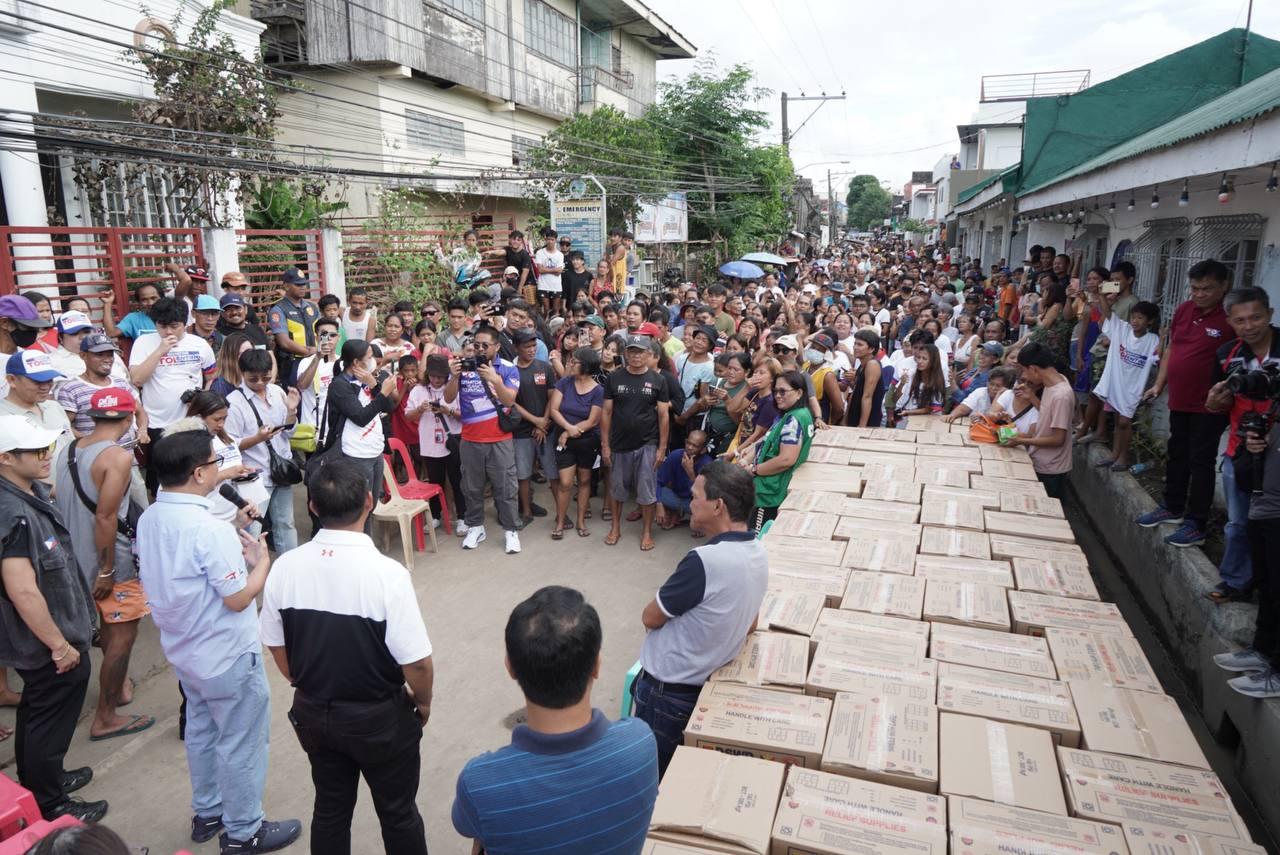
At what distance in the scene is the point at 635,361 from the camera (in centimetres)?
613

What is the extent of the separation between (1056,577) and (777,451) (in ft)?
6.12

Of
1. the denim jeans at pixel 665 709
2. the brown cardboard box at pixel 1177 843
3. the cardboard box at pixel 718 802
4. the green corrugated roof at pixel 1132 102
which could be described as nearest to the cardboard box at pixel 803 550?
the denim jeans at pixel 665 709

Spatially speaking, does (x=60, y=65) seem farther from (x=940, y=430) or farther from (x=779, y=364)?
(x=940, y=430)

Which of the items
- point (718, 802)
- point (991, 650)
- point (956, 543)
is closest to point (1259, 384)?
point (956, 543)

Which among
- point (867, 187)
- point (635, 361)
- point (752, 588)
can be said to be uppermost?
point (867, 187)

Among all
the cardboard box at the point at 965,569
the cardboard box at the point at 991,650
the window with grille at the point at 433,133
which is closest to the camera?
the cardboard box at the point at 991,650

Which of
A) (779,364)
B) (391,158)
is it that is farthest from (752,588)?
(391,158)

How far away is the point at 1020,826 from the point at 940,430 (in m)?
4.57

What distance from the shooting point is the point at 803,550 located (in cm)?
409

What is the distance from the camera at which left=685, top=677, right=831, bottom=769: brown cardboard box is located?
2625mm

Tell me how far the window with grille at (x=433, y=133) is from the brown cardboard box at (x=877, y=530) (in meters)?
13.7

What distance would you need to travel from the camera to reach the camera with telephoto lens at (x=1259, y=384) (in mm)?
3971

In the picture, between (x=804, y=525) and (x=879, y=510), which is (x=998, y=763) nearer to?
(x=804, y=525)

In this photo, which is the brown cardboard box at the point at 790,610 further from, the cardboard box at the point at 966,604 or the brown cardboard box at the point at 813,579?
the cardboard box at the point at 966,604
